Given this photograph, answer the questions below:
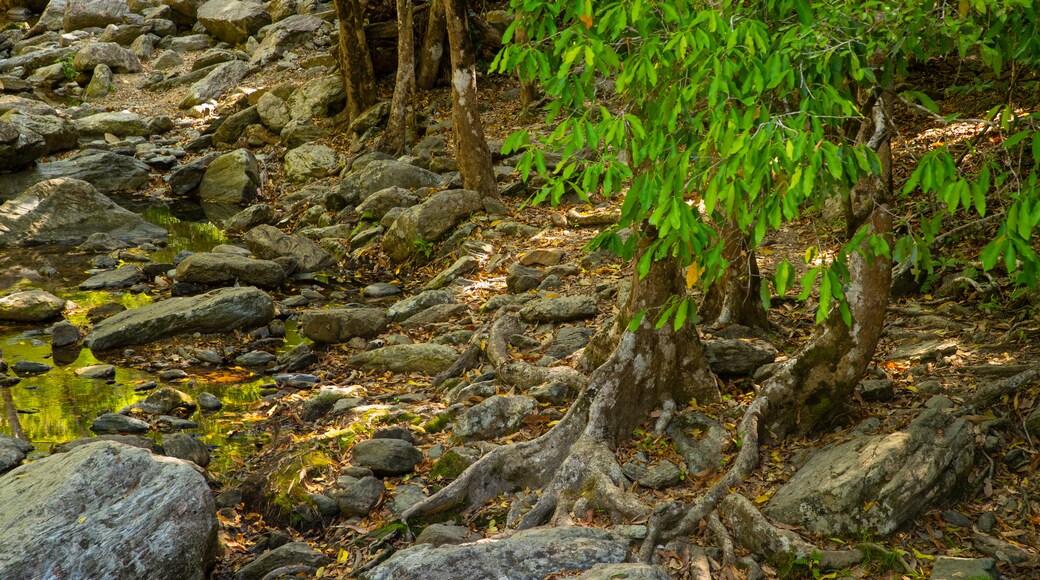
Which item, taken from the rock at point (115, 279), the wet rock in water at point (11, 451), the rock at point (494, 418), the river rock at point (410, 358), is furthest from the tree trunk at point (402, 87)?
the rock at point (494, 418)

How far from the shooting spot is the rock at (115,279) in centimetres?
1234

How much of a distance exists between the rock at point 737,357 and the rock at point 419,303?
13.1 ft

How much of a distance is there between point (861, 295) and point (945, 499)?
130 centimetres

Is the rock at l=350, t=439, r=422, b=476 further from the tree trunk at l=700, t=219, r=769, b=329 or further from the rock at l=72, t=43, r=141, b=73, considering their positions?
the rock at l=72, t=43, r=141, b=73

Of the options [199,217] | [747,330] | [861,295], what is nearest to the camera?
[861,295]

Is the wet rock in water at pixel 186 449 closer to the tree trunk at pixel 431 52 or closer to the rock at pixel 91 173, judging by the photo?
the tree trunk at pixel 431 52

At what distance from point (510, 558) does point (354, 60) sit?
1431 cm

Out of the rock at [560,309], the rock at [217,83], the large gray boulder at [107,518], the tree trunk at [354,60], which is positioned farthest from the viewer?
the rock at [217,83]

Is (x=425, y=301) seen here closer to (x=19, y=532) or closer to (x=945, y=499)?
(x=19, y=532)

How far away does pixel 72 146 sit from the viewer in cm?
1950

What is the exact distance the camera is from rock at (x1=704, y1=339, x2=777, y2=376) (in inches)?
263

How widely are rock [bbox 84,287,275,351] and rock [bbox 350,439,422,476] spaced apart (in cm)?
422

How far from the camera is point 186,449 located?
7277 millimetres

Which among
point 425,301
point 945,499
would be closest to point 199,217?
point 425,301
